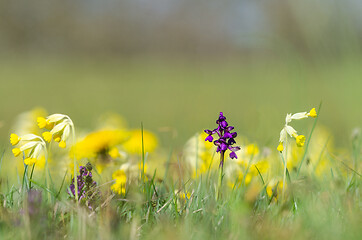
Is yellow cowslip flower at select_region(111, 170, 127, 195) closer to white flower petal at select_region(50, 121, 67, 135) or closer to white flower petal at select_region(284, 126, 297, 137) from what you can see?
white flower petal at select_region(50, 121, 67, 135)

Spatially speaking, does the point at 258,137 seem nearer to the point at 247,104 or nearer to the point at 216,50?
the point at 247,104

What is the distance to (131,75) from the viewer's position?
46.9ft

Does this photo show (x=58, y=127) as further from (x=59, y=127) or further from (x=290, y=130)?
(x=290, y=130)

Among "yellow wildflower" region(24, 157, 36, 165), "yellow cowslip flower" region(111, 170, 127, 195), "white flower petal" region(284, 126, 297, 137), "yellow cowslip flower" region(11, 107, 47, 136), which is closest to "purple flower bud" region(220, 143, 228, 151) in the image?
"white flower petal" region(284, 126, 297, 137)

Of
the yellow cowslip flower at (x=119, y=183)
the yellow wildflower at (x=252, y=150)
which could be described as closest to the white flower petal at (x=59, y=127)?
the yellow cowslip flower at (x=119, y=183)

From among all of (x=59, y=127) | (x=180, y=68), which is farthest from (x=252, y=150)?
(x=180, y=68)

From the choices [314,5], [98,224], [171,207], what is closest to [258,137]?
[314,5]

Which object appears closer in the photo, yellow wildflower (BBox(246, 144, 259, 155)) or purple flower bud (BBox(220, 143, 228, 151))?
purple flower bud (BBox(220, 143, 228, 151))

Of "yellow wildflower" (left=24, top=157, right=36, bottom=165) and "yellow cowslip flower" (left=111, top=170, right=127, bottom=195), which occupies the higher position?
"yellow wildflower" (left=24, top=157, right=36, bottom=165)

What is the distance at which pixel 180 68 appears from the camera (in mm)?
16000

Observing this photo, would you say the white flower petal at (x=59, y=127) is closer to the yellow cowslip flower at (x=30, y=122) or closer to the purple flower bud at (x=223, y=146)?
the purple flower bud at (x=223, y=146)

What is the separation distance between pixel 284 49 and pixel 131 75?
12378 millimetres

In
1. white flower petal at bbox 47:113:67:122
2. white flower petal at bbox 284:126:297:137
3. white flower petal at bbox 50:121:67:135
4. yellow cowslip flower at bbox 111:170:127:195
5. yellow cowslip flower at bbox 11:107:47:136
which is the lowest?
yellow cowslip flower at bbox 111:170:127:195

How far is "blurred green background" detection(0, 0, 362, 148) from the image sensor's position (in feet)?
7.67
